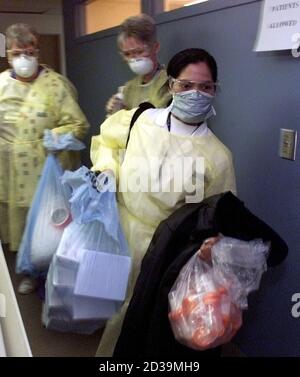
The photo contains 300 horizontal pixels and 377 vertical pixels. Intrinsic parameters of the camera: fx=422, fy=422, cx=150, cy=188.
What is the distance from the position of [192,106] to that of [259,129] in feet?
1.22

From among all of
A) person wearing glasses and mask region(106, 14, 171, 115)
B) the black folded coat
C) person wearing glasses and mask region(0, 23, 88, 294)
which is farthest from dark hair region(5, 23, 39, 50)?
the black folded coat

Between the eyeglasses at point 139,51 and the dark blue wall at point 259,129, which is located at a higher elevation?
the eyeglasses at point 139,51

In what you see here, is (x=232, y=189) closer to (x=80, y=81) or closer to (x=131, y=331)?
(x=131, y=331)

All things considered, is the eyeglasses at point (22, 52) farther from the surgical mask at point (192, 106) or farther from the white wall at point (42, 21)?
the white wall at point (42, 21)

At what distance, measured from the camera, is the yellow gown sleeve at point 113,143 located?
5.09ft

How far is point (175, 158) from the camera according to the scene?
135 cm

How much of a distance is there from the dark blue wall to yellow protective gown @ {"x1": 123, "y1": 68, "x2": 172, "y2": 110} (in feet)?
0.78

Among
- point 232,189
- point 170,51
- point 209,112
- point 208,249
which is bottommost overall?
point 208,249

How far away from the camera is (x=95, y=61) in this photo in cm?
308

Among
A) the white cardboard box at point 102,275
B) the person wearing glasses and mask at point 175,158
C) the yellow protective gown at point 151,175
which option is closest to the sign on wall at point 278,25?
the person wearing glasses and mask at point 175,158

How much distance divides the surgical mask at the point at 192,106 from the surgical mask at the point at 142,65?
0.47 m

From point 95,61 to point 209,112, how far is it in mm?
1898

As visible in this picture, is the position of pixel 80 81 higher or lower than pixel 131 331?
higher

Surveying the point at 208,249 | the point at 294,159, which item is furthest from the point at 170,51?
the point at 208,249
